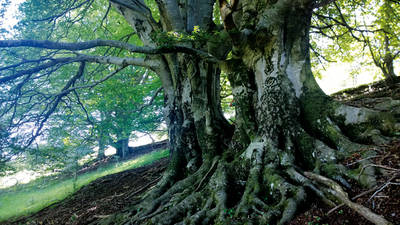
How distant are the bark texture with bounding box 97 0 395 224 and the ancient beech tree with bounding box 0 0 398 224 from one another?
0.05 feet

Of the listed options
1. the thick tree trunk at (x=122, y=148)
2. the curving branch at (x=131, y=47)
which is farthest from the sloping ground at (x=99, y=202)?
the thick tree trunk at (x=122, y=148)

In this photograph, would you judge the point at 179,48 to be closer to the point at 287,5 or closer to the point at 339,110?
the point at 287,5

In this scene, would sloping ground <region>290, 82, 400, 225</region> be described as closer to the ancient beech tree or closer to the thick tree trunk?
the ancient beech tree

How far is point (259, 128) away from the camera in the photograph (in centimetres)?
397

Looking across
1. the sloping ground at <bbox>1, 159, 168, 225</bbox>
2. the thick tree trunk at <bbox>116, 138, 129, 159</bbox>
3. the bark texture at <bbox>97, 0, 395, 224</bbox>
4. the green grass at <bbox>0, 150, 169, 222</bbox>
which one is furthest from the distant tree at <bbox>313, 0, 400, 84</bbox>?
the thick tree trunk at <bbox>116, 138, 129, 159</bbox>

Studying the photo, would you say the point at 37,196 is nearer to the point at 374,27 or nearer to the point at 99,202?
the point at 99,202

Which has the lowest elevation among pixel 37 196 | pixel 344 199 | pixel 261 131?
pixel 37 196

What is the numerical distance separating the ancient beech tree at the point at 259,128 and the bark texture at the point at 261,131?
0.6 inches

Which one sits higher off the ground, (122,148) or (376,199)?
(122,148)

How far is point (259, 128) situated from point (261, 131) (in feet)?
0.30

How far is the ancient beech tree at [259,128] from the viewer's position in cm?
305

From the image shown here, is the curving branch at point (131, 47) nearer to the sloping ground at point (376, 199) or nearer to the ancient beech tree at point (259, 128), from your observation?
the ancient beech tree at point (259, 128)

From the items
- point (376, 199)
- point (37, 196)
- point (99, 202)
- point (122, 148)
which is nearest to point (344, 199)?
point (376, 199)

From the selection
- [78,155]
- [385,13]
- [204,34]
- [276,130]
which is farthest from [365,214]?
[78,155]
